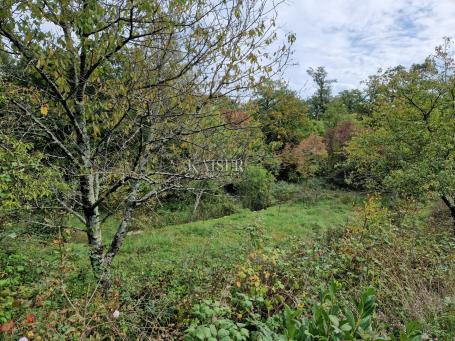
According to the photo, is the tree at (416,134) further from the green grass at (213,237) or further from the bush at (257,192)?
the bush at (257,192)

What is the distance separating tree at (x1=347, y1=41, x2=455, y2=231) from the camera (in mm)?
7102

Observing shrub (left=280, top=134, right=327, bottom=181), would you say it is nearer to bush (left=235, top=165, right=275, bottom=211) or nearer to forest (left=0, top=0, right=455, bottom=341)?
bush (left=235, top=165, right=275, bottom=211)

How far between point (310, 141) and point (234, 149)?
52.2 ft

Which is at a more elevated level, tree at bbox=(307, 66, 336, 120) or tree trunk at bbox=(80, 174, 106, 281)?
tree at bbox=(307, 66, 336, 120)

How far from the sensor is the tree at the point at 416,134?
710cm

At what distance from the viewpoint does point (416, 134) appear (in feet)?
25.3

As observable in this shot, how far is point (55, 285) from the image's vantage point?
2.65 m

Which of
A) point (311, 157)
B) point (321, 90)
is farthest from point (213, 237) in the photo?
point (321, 90)

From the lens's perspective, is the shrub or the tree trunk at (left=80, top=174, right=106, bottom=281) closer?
the tree trunk at (left=80, top=174, right=106, bottom=281)

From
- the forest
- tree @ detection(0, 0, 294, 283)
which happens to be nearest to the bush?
the forest

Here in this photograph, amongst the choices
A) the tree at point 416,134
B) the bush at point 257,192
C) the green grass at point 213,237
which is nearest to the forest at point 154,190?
the green grass at point 213,237

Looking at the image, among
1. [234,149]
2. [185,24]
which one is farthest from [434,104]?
[185,24]

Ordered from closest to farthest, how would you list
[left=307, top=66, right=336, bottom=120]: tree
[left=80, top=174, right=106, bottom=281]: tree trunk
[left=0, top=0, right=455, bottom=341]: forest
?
→ [left=0, top=0, right=455, bottom=341]: forest < [left=80, top=174, right=106, bottom=281]: tree trunk < [left=307, top=66, right=336, bottom=120]: tree

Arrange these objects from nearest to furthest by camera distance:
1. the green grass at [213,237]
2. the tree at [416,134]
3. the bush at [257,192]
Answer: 1. the green grass at [213,237]
2. the tree at [416,134]
3. the bush at [257,192]
